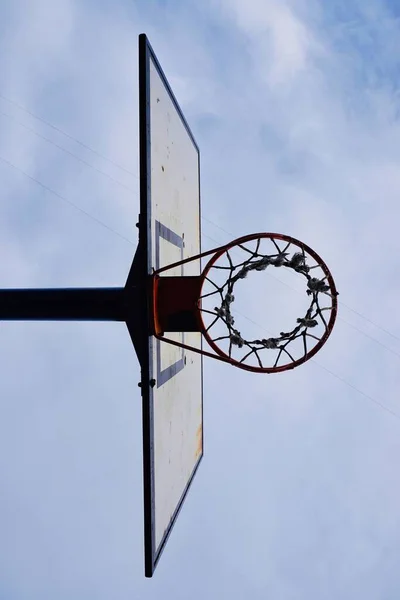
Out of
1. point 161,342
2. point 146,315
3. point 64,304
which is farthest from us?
point 64,304

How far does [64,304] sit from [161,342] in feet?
4.40

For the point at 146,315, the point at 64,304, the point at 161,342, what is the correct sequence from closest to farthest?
the point at 146,315, the point at 161,342, the point at 64,304

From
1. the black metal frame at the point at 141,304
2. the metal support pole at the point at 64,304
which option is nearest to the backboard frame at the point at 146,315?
the black metal frame at the point at 141,304

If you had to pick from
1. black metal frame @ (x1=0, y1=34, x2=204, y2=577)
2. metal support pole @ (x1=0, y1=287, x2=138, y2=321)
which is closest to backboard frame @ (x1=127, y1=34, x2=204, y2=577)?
black metal frame @ (x1=0, y1=34, x2=204, y2=577)

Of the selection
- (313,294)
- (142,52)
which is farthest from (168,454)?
(142,52)

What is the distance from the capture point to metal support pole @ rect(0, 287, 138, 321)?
6727 millimetres

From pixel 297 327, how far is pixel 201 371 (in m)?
2.94

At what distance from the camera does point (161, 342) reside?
667 centimetres

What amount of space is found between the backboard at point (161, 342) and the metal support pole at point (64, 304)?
26.4 inches

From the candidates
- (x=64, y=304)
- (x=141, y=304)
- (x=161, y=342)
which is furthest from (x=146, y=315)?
(x=64, y=304)

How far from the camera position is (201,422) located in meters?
8.77

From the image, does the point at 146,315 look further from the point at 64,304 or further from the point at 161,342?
the point at 64,304

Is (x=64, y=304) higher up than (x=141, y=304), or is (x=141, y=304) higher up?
(x=64, y=304)

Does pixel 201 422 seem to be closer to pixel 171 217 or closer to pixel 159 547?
pixel 159 547
